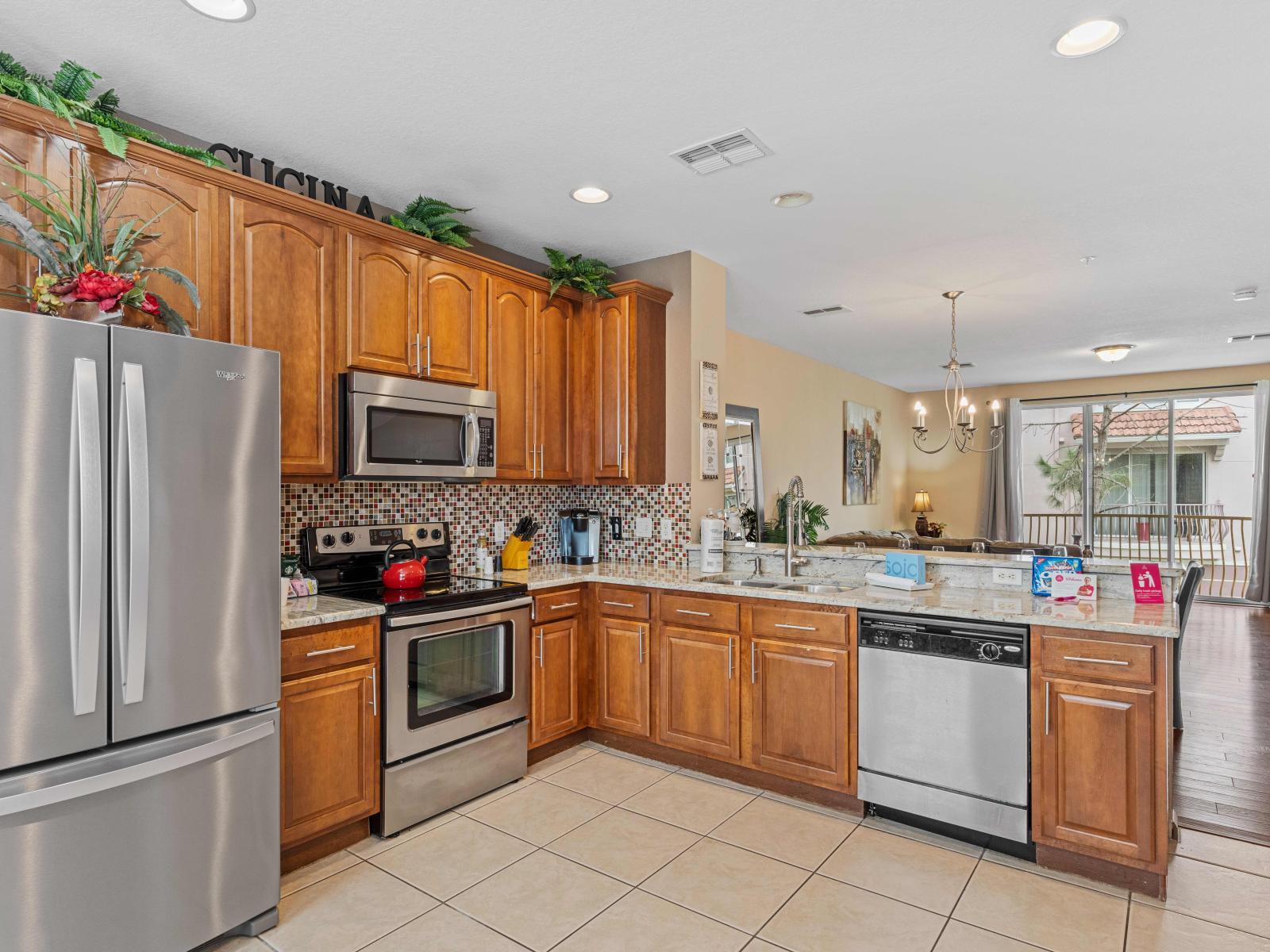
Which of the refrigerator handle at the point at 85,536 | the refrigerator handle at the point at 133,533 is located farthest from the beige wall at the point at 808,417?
the refrigerator handle at the point at 85,536

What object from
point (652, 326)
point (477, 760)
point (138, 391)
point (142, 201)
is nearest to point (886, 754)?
point (477, 760)

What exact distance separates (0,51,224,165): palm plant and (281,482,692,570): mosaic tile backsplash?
4.58ft

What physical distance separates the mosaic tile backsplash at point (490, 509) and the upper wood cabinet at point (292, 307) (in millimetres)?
326

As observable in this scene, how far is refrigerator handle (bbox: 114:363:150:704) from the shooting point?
1904 mm

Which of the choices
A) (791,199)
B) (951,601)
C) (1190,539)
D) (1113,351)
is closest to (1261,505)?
(1190,539)

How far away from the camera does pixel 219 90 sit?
251cm

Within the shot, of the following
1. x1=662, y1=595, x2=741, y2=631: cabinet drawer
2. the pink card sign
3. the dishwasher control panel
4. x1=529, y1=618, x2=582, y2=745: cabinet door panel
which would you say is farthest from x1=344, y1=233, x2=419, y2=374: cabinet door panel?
the pink card sign

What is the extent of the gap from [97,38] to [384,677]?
2.30 metres

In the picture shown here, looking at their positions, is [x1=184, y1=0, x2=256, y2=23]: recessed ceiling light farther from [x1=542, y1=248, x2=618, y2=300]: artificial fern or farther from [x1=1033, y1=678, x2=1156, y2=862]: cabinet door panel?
[x1=1033, y1=678, x2=1156, y2=862]: cabinet door panel

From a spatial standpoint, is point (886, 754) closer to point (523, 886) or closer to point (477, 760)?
point (523, 886)

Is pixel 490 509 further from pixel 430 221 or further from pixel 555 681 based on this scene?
pixel 430 221

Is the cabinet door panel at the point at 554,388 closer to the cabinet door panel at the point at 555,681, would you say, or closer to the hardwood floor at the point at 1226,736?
the cabinet door panel at the point at 555,681

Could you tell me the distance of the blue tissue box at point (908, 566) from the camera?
10.8ft

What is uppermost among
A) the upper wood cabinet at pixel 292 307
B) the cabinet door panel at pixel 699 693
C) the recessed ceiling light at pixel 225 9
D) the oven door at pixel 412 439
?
the recessed ceiling light at pixel 225 9
